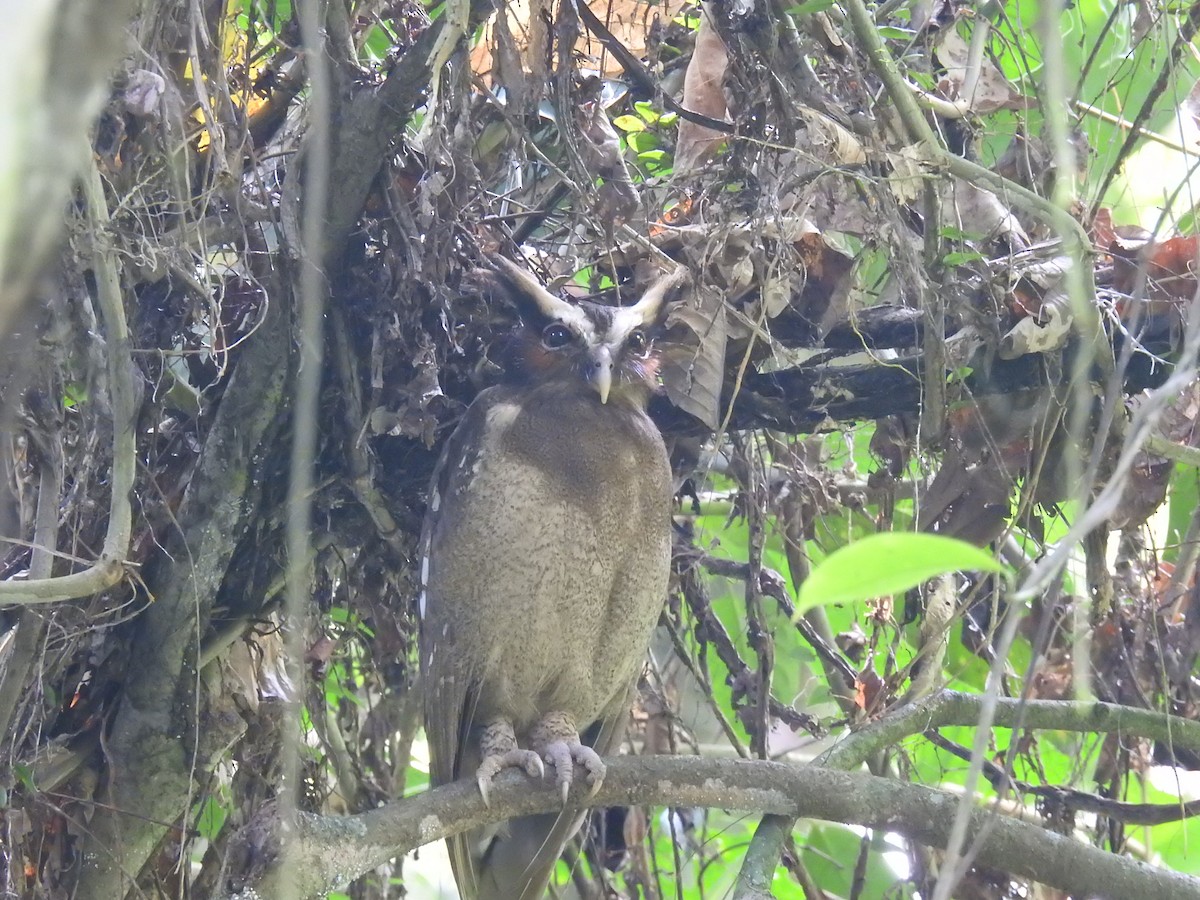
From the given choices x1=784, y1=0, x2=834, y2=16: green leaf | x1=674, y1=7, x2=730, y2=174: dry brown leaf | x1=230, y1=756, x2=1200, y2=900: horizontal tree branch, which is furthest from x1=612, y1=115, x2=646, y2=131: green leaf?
x1=230, y1=756, x2=1200, y2=900: horizontal tree branch

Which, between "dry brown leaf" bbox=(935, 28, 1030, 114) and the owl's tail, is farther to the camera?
the owl's tail

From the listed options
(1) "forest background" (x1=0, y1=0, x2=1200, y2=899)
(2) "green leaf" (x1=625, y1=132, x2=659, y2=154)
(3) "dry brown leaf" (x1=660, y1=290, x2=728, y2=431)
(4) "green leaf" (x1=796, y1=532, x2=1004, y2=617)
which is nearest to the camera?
(4) "green leaf" (x1=796, y1=532, x2=1004, y2=617)

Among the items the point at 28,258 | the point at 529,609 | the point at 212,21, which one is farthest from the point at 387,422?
the point at 28,258

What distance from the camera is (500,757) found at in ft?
8.54

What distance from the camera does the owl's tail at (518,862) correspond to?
287 cm

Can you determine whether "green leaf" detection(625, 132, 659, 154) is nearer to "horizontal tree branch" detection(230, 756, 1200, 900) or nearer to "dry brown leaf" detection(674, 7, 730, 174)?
"dry brown leaf" detection(674, 7, 730, 174)

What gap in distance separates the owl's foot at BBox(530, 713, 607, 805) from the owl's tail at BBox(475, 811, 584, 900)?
0.20m

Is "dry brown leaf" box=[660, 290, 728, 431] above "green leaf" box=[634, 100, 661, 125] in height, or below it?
below

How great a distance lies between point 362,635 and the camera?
10.2 ft

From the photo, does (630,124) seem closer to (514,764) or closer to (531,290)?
(531,290)

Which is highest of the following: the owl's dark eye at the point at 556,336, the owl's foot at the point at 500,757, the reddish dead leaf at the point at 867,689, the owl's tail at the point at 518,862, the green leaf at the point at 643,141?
the green leaf at the point at 643,141

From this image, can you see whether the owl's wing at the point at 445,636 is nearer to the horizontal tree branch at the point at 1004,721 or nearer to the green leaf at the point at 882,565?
the horizontal tree branch at the point at 1004,721

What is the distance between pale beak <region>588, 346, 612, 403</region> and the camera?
8.50ft

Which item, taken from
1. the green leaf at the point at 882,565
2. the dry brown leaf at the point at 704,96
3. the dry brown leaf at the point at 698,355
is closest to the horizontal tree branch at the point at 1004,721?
the dry brown leaf at the point at 698,355
